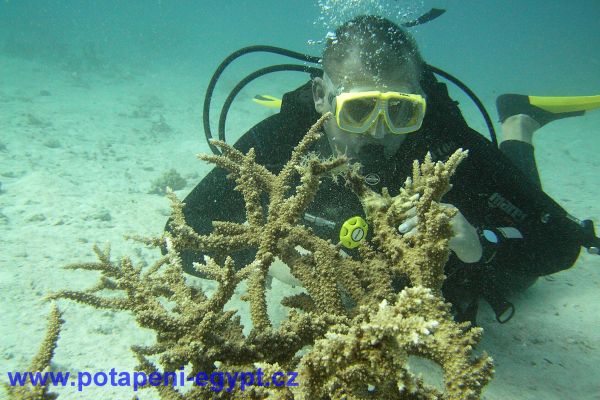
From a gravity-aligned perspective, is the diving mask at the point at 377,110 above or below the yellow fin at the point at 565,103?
below

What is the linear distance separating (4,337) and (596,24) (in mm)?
81324

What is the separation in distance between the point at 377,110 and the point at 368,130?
0.66 feet

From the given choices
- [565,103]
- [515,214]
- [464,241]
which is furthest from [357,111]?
[565,103]

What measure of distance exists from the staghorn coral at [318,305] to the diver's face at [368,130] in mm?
965

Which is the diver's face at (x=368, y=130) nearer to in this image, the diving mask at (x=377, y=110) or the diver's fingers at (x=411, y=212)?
the diving mask at (x=377, y=110)

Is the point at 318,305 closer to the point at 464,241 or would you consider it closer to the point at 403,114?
the point at 464,241

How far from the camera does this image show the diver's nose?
2.99 meters

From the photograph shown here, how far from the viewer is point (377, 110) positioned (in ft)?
9.65

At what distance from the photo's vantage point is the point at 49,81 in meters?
20.6

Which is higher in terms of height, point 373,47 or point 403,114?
point 373,47

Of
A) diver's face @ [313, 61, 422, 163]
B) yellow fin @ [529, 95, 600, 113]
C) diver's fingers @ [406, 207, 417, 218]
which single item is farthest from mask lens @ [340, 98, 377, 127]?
yellow fin @ [529, 95, 600, 113]

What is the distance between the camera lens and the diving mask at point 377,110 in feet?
9.53

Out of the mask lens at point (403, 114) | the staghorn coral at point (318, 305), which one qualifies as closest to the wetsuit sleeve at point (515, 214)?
the mask lens at point (403, 114)

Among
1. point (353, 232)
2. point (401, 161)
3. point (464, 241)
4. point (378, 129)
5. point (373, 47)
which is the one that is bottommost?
point (464, 241)
